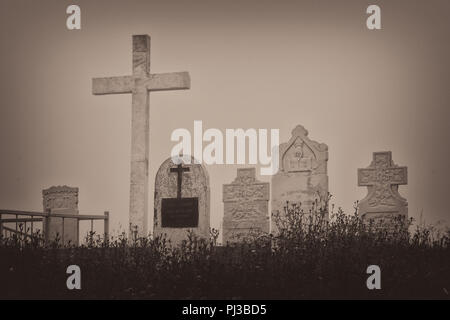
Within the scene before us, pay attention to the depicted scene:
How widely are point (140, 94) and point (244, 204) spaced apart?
11.6 feet

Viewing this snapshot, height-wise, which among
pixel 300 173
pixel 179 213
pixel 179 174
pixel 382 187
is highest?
pixel 300 173

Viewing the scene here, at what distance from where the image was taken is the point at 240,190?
1584 cm

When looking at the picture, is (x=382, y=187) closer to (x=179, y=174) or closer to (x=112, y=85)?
(x=179, y=174)

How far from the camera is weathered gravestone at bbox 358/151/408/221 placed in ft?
48.9

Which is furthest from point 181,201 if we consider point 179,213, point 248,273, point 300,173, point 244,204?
point 248,273

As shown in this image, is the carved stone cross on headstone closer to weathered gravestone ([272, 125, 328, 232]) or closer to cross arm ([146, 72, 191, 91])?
cross arm ([146, 72, 191, 91])

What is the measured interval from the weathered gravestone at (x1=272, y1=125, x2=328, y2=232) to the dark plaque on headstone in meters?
2.80

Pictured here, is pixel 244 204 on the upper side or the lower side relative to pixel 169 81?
lower

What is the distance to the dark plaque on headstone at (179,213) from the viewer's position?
40.8ft

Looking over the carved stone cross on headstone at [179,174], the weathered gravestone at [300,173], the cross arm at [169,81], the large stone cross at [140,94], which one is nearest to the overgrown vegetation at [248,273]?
the carved stone cross on headstone at [179,174]

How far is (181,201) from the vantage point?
12.5 meters

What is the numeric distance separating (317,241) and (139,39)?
255 inches
